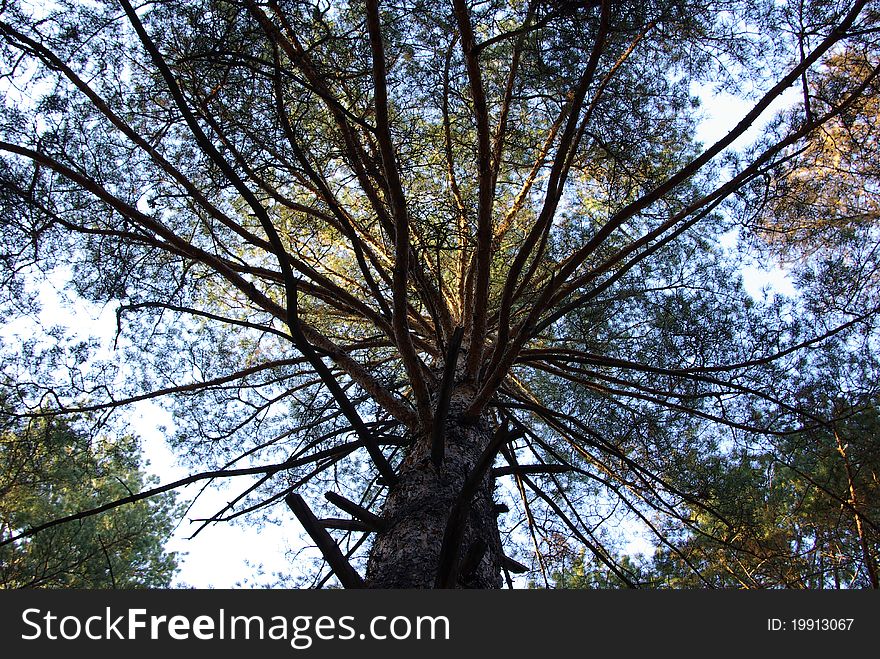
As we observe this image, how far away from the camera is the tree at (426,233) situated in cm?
206

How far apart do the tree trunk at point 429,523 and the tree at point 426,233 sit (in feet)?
0.04

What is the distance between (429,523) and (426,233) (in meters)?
1.57

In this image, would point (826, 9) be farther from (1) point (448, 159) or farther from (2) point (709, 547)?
(2) point (709, 547)

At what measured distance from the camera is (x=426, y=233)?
9.91 ft

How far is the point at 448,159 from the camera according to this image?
355 centimetres

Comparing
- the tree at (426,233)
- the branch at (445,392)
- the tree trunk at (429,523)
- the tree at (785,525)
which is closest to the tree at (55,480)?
the tree at (426,233)

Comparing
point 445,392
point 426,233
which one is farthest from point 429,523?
point 426,233

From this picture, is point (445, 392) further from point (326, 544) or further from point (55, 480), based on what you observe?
A: point (55, 480)

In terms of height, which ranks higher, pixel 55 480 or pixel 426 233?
pixel 426 233

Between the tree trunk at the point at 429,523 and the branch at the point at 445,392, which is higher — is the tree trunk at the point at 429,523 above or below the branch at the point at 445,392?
below

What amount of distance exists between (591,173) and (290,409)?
2780mm

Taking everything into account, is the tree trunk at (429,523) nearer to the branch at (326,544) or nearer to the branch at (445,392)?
the branch at (445,392)

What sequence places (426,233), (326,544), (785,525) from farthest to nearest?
(785,525), (426,233), (326,544)

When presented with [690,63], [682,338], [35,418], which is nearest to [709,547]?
[682,338]
